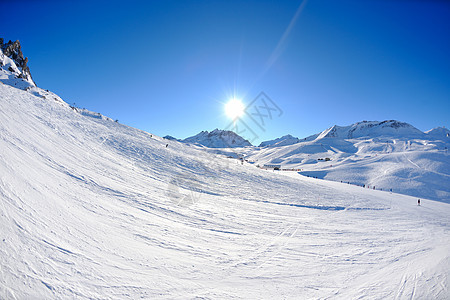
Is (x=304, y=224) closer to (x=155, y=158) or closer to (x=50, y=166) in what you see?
(x=50, y=166)

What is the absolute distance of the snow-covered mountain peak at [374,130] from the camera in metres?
132

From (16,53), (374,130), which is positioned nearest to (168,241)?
(16,53)

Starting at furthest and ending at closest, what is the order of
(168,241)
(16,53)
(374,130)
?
1. (374,130)
2. (16,53)
3. (168,241)

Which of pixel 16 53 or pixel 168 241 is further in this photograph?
pixel 16 53

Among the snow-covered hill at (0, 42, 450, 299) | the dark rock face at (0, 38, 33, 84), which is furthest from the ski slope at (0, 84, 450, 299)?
the dark rock face at (0, 38, 33, 84)

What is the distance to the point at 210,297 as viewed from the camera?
4.64 metres

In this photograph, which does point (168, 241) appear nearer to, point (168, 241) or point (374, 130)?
point (168, 241)

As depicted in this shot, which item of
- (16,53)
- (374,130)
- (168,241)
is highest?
(374,130)

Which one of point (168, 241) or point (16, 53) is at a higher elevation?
point (16, 53)

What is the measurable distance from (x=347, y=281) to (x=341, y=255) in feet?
6.13

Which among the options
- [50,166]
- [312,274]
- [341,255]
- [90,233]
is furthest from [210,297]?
[50,166]

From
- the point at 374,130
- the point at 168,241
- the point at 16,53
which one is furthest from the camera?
the point at 374,130

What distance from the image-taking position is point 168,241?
22.1 feet

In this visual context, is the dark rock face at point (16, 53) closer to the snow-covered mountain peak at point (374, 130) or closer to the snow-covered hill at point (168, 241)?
the snow-covered hill at point (168, 241)
